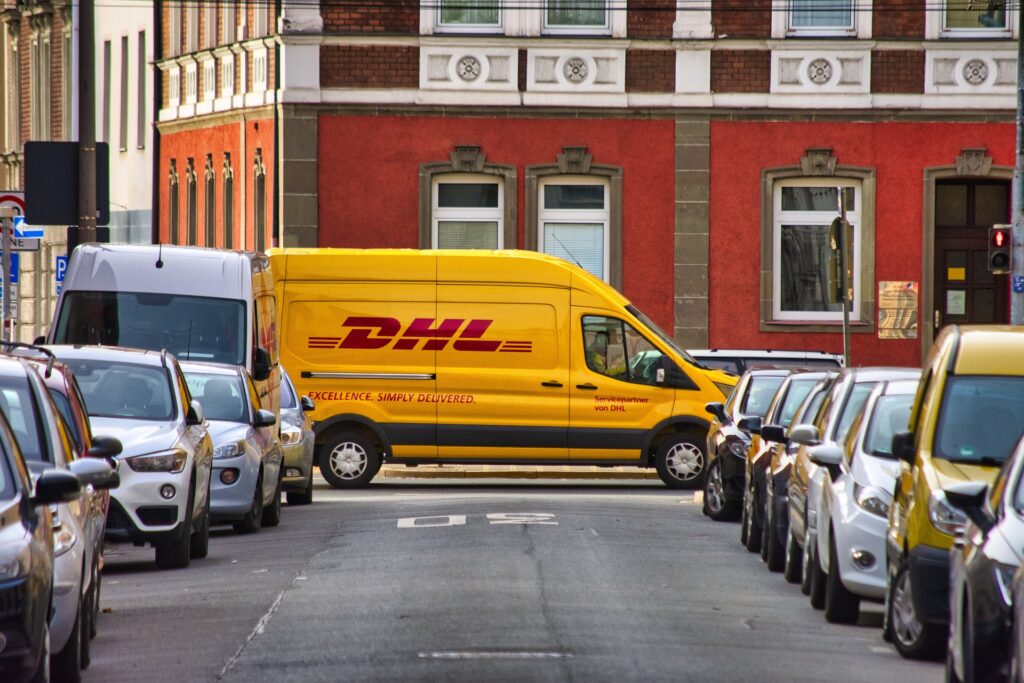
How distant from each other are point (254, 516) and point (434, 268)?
6931 millimetres

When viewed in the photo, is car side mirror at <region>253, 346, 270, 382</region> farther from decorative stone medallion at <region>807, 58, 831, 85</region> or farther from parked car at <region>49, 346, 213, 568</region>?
decorative stone medallion at <region>807, 58, 831, 85</region>

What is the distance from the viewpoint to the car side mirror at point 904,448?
11.1 metres

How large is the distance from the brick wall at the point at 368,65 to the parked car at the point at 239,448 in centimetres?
1337

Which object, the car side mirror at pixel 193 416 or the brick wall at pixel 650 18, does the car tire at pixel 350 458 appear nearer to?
the car side mirror at pixel 193 416

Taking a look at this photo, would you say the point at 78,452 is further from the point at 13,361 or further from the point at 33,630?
the point at 33,630

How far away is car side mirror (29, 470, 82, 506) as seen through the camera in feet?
28.5

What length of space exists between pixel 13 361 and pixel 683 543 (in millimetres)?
7979

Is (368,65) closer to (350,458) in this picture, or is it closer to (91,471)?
(350,458)

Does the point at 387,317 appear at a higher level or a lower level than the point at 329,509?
higher

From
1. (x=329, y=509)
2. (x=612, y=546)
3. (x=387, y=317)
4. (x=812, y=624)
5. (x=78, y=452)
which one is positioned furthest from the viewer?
(x=387, y=317)

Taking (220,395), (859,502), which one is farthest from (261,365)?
(859,502)

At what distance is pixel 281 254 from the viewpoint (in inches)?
986

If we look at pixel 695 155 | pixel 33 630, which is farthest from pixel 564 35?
pixel 33 630

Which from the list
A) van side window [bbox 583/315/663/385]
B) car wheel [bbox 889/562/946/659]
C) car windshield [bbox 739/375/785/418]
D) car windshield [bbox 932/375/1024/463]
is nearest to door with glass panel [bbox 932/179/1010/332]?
van side window [bbox 583/315/663/385]
